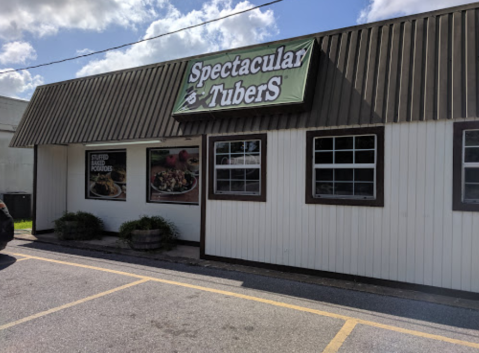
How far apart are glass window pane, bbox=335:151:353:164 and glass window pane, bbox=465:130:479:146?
5.79 feet

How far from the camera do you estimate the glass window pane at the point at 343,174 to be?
21.7ft

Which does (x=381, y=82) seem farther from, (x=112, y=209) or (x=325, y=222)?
(x=112, y=209)

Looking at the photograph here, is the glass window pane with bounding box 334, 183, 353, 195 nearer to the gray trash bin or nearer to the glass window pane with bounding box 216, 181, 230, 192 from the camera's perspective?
the glass window pane with bounding box 216, 181, 230, 192

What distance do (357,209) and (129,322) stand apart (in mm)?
4034

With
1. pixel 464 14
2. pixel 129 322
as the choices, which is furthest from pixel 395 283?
pixel 464 14

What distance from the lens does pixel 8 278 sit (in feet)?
→ 21.2

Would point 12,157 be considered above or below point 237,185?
above

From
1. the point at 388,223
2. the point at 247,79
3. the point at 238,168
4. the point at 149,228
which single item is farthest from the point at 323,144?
the point at 149,228

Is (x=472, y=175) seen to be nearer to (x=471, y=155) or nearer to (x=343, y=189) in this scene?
(x=471, y=155)

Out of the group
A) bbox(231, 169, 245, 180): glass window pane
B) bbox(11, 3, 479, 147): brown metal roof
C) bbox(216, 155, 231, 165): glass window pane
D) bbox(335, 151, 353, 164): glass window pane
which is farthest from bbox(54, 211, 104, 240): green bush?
bbox(335, 151, 353, 164): glass window pane

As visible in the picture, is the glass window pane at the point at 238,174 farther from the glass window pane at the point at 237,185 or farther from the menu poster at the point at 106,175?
the menu poster at the point at 106,175

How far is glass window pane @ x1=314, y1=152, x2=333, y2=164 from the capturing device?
265 inches

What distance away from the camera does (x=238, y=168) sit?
776 cm

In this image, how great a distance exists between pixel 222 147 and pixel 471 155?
454 cm
